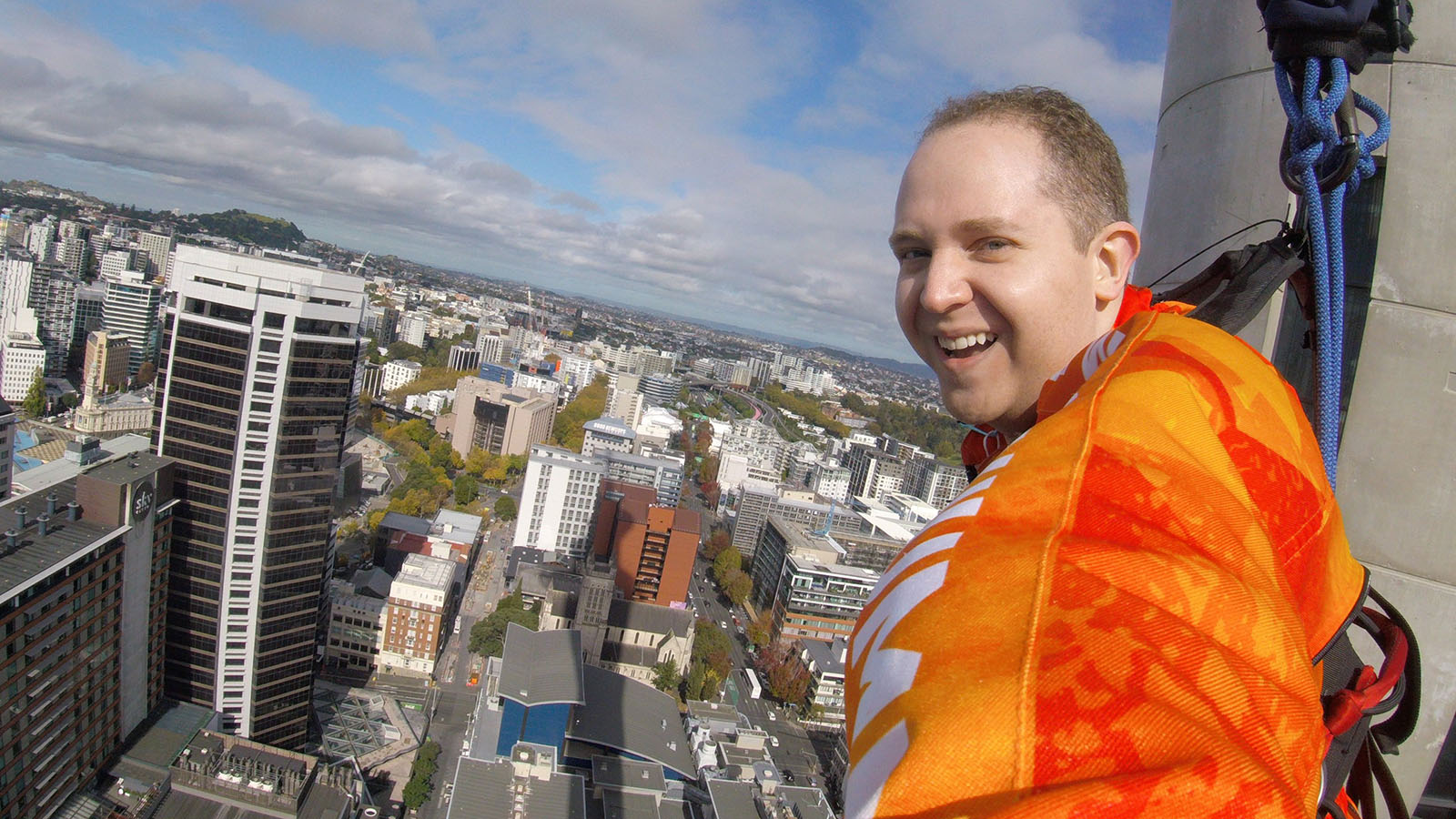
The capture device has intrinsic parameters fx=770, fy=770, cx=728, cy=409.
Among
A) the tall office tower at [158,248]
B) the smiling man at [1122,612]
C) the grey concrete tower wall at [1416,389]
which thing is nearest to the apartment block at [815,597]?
the grey concrete tower wall at [1416,389]

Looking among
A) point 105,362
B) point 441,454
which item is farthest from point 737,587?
point 105,362

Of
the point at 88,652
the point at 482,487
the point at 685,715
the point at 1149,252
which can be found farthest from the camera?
the point at 482,487

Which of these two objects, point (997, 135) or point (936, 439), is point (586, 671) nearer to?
point (997, 135)

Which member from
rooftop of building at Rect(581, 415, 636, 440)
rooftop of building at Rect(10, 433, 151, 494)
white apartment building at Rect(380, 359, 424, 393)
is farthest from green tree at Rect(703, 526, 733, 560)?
white apartment building at Rect(380, 359, 424, 393)

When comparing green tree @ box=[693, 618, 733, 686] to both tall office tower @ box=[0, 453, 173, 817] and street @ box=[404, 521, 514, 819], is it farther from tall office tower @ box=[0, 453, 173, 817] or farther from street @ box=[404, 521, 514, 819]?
tall office tower @ box=[0, 453, 173, 817]

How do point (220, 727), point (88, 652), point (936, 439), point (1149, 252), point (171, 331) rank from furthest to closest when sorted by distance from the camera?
1. point (936, 439)
2. point (220, 727)
3. point (171, 331)
4. point (88, 652)
5. point (1149, 252)

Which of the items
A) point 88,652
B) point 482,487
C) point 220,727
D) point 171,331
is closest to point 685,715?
point 220,727
